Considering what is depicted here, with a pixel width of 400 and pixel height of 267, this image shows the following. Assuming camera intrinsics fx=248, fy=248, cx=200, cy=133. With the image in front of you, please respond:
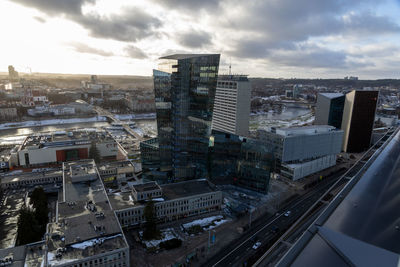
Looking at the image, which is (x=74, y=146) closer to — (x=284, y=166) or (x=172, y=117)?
(x=172, y=117)

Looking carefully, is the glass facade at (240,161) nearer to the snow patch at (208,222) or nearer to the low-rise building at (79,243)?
the snow patch at (208,222)

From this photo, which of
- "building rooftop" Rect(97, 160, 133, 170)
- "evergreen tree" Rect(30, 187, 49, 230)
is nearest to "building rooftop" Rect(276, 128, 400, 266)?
"evergreen tree" Rect(30, 187, 49, 230)

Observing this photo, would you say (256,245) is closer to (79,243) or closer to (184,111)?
(79,243)

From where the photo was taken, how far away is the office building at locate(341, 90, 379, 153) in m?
70.2

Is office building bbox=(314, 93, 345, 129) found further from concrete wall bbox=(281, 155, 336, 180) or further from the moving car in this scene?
the moving car

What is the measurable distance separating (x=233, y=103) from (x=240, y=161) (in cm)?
2294

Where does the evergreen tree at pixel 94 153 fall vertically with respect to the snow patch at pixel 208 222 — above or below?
above

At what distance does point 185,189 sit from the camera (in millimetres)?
40125

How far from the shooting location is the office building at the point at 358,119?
70.2 metres

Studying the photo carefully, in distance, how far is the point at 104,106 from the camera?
153875 mm

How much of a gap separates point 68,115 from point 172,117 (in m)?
99.7

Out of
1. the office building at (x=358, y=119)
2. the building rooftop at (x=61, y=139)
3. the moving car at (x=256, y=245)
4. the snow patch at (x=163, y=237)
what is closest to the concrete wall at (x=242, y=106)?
the office building at (x=358, y=119)

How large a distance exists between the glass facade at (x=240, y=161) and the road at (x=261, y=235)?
6.75 metres

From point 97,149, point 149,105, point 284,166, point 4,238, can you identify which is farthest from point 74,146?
point 149,105
